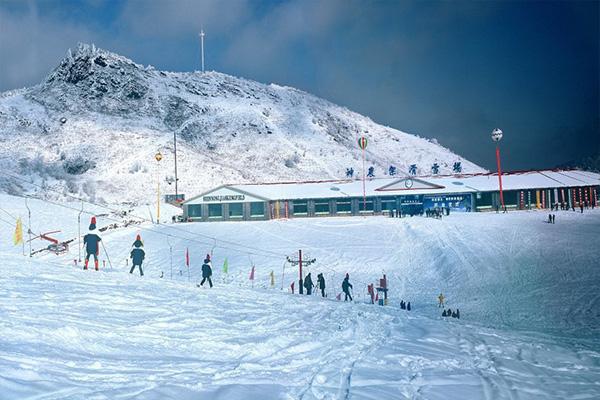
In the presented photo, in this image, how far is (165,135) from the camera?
3947 inches

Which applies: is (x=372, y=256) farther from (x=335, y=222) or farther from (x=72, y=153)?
(x=72, y=153)

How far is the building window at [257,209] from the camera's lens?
177 ft

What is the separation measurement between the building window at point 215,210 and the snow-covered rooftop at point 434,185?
6.42 ft

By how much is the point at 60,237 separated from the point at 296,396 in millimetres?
40326

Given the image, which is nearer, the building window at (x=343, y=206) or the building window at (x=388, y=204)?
the building window at (x=388, y=204)

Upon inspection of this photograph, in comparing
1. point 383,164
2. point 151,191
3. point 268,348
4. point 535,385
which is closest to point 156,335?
point 268,348

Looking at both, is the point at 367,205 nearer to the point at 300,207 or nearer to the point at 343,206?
the point at 343,206

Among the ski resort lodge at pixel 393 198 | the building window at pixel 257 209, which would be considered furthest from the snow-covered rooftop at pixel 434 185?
the building window at pixel 257 209

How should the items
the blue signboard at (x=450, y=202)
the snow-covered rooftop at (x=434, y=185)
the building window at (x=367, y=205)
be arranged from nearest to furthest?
the snow-covered rooftop at (x=434, y=185) → the blue signboard at (x=450, y=202) → the building window at (x=367, y=205)

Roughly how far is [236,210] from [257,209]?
270 cm

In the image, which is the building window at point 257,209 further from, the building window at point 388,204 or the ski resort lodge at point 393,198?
the building window at point 388,204

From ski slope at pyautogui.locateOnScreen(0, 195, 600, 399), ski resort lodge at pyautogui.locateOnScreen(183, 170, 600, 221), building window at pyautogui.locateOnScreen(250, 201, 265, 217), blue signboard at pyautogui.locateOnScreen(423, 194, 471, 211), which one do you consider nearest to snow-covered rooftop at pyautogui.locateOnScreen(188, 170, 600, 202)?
ski resort lodge at pyautogui.locateOnScreen(183, 170, 600, 221)

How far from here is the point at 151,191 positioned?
250 ft

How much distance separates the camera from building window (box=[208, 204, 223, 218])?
54.5 meters
